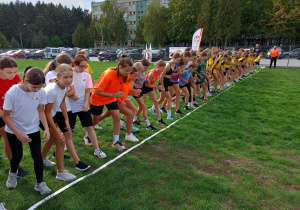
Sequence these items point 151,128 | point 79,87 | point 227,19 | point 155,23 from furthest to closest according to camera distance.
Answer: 1. point 155,23
2. point 227,19
3. point 151,128
4. point 79,87

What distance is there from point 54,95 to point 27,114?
427 mm

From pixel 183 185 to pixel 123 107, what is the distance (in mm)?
2066

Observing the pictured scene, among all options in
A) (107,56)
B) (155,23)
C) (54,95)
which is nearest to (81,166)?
(54,95)

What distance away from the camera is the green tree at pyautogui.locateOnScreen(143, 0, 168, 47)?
50.6 meters

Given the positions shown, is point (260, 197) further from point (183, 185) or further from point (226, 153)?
point (226, 153)

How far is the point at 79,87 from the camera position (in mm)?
4109

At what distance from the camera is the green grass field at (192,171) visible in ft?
9.96

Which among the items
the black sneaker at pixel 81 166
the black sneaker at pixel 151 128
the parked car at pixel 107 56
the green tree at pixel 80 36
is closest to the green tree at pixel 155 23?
the parked car at pixel 107 56

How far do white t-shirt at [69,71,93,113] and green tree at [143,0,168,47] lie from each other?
48662mm

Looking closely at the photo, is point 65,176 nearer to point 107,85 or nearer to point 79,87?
point 79,87

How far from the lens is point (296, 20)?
39.5 m

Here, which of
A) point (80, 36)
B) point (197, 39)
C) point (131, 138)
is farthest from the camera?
point (80, 36)

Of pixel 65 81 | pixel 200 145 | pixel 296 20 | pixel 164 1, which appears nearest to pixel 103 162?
pixel 65 81

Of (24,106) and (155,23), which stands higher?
(155,23)
